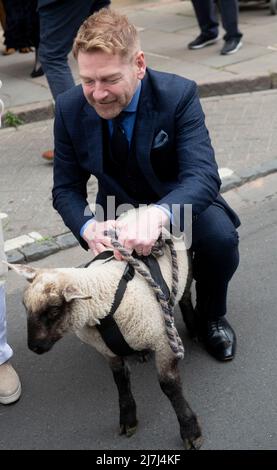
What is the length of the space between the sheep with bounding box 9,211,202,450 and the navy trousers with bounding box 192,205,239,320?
0.63ft

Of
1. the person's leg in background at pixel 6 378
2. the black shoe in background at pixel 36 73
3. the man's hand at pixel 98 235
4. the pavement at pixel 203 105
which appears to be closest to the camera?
the man's hand at pixel 98 235

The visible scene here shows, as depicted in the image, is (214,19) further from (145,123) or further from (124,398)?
(124,398)

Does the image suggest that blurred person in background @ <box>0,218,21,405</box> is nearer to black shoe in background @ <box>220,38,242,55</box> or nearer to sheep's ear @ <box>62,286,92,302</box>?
sheep's ear @ <box>62,286,92,302</box>

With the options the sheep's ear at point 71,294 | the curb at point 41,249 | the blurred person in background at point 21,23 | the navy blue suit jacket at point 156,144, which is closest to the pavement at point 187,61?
the blurred person in background at point 21,23

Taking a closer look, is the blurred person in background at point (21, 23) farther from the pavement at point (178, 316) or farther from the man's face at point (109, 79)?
the man's face at point (109, 79)

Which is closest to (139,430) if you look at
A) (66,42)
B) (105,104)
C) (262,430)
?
(262,430)

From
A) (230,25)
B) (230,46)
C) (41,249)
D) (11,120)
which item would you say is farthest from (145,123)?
(230,46)

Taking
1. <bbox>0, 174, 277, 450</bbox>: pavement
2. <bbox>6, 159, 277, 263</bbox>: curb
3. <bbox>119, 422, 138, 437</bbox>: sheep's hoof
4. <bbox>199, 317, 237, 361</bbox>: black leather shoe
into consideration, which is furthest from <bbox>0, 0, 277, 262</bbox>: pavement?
<bbox>119, 422, 138, 437</bbox>: sheep's hoof

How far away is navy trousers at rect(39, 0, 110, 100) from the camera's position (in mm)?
5133

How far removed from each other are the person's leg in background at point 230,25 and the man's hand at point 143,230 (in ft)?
17.6

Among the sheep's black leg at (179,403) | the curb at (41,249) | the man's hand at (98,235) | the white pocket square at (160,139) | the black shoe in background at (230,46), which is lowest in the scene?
the black shoe in background at (230,46)

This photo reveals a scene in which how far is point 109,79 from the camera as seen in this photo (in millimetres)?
2520

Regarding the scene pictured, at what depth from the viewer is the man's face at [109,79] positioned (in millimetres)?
2477

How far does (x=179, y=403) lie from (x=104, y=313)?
1.71ft
